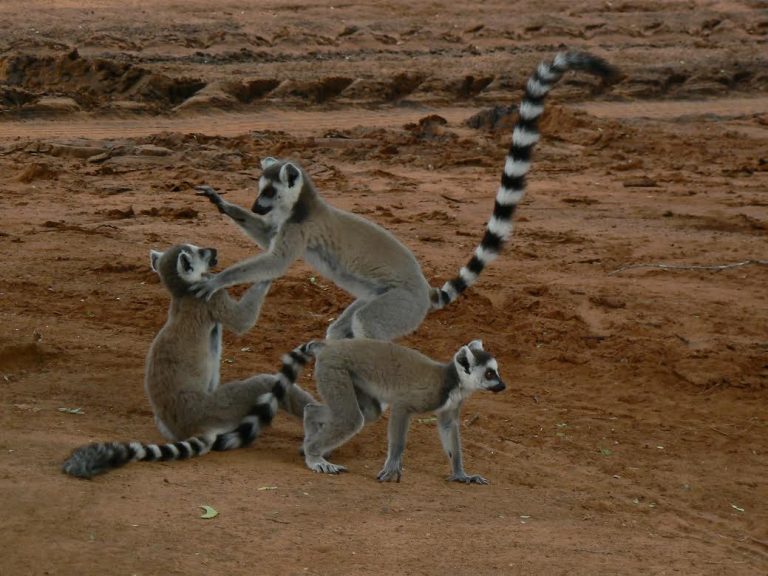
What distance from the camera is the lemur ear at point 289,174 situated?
8.85 metres

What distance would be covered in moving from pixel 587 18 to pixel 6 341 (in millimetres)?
21663

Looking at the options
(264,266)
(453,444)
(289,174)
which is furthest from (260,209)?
(453,444)

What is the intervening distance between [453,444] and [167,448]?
1734mm

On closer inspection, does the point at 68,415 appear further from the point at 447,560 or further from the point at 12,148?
the point at 12,148

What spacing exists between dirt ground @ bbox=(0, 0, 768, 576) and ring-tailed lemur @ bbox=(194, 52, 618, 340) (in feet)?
2.84

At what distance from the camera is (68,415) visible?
27.6 ft

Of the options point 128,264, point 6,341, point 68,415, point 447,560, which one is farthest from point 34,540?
point 128,264

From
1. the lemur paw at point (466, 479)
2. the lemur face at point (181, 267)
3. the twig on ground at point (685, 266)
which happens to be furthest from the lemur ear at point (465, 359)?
the twig on ground at point (685, 266)

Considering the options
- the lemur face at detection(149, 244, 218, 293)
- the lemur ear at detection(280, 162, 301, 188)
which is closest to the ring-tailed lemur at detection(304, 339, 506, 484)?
the lemur face at detection(149, 244, 218, 293)

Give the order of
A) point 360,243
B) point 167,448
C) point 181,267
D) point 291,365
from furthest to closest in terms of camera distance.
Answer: point 360,243 → point 181,267 → point 291,365 → point 167,448

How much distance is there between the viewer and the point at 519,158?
30.5ft

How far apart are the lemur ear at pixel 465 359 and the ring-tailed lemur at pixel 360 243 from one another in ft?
3.16

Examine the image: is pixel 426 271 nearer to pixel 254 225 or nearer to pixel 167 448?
pixel 254 225

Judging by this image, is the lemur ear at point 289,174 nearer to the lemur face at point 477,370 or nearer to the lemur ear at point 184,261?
the lemur ear at point 184,261
